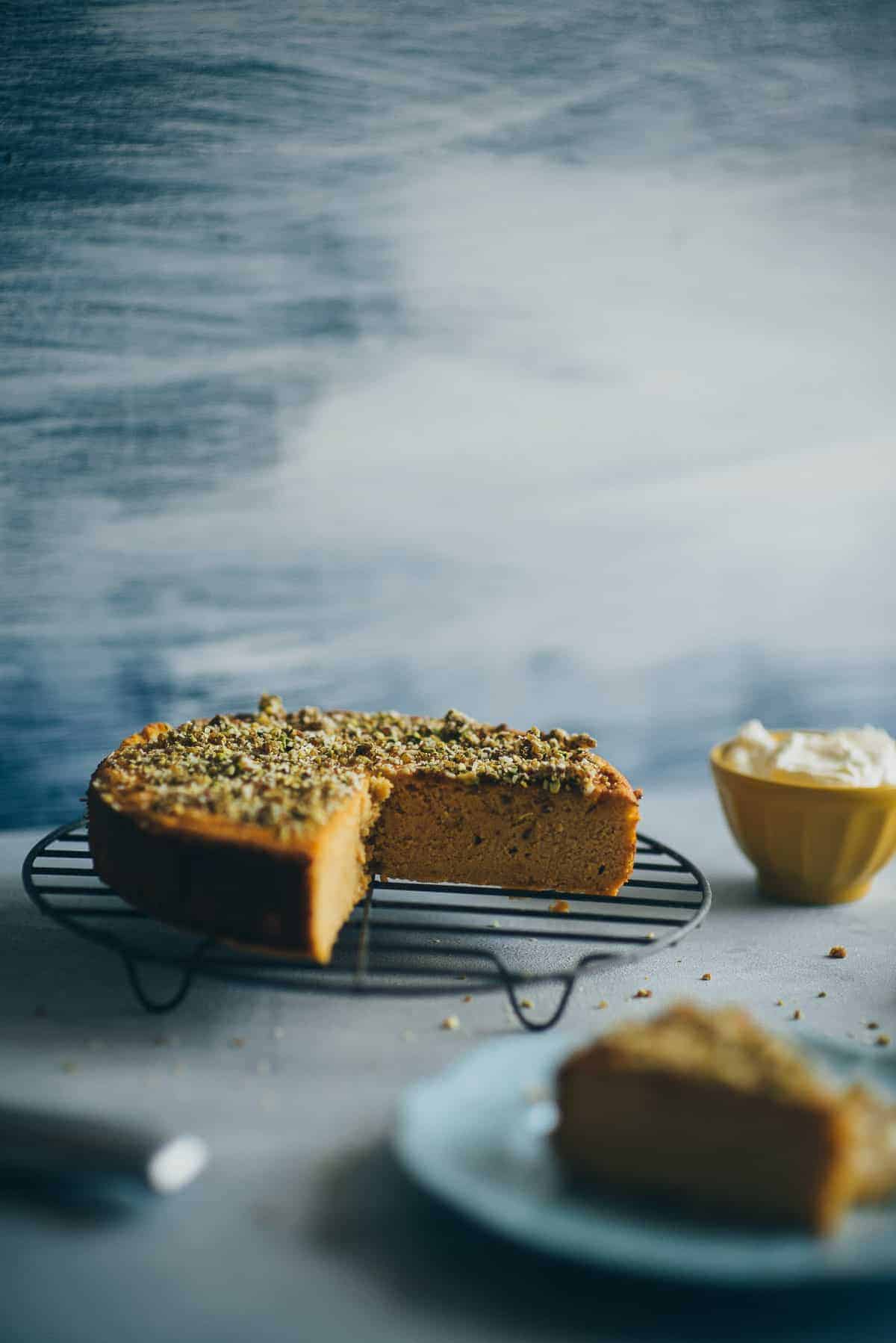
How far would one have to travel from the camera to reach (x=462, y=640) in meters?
3.09

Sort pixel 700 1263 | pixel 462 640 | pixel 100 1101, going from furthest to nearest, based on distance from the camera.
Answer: pixel 462 640, pixel 100 1101, pixel 700 1263

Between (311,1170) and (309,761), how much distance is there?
0.86m

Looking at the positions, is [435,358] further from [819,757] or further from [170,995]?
[170,995]

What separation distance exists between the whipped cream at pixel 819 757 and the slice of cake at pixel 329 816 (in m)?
0.33

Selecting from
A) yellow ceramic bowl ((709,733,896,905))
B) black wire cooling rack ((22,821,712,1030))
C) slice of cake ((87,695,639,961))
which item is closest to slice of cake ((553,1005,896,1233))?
black wire cooling rack ((22,821,712,1030))

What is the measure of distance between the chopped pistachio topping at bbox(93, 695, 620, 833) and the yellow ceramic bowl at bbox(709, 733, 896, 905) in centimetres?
31

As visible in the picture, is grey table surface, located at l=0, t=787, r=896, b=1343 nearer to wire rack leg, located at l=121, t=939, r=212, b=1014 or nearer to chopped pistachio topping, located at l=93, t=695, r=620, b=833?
wire rack leg, located at l=121, t=939, r=212, b=1014

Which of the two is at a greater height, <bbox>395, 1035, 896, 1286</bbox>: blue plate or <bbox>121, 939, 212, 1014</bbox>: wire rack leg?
<bbox>395, 1035, 896, 1286</bbox>: blue plate

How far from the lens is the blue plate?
1.12 meters

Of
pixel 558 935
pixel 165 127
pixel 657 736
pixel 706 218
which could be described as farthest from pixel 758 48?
pixel 558 935

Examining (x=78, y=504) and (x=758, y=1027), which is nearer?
(x=758, y=1027)

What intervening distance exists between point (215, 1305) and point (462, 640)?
2.02 metres

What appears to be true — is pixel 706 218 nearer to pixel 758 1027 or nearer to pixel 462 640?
pixel 462 640

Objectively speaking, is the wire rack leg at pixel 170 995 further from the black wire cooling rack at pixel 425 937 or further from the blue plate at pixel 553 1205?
the blue plate at pixel 553 1205
